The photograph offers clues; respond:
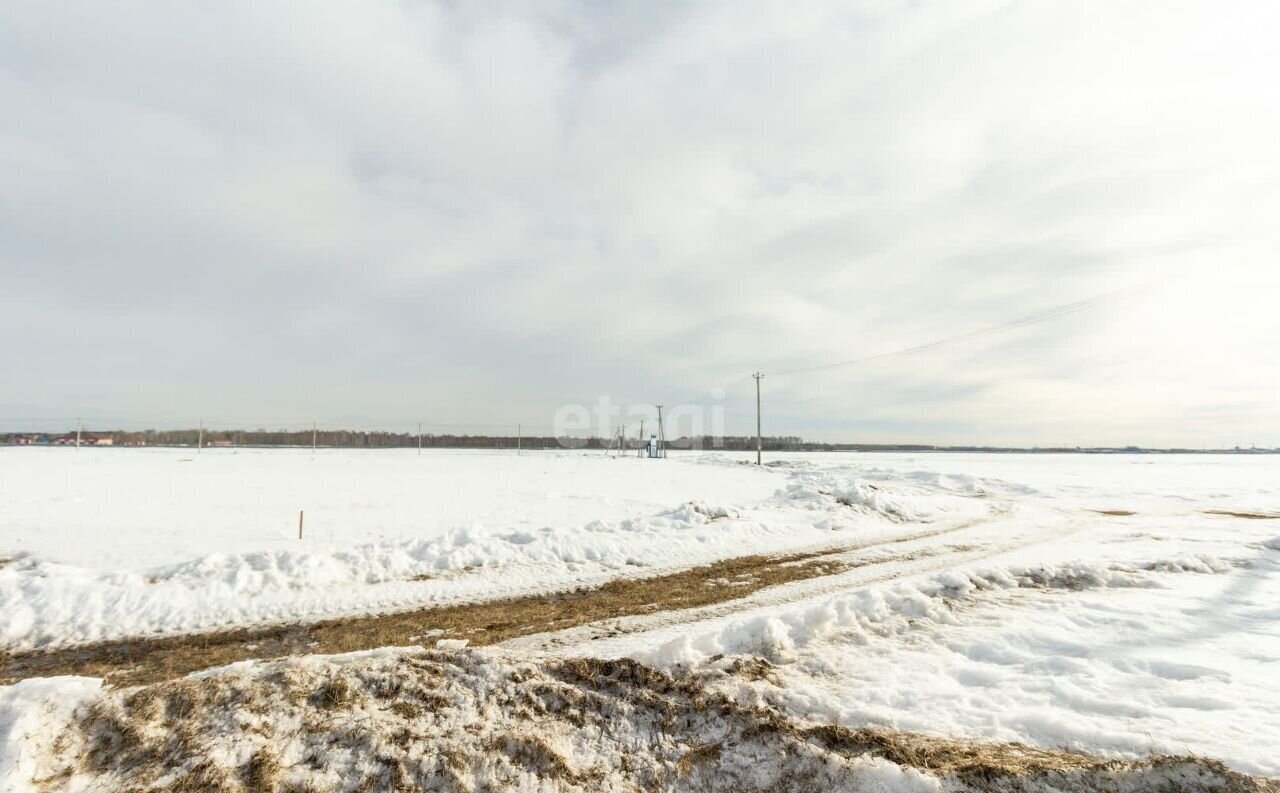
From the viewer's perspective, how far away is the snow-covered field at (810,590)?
416 centimetres

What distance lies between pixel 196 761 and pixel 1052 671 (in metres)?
6.79

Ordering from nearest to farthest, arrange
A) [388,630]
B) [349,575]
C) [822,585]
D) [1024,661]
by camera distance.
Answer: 1. [1024,661]
2. [388,630]
3. [822,585]
4. [349,575]

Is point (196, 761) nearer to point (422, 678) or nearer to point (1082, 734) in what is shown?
point (422, 678)

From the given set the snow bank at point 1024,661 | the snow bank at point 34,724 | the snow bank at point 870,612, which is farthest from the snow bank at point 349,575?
the snow bank at point 870,612

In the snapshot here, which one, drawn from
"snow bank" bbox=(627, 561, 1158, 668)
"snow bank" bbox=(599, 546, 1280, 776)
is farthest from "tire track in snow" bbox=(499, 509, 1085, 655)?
"snow bank" bbox=(627, 561, 1158, 668)

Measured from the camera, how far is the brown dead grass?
17.6ft

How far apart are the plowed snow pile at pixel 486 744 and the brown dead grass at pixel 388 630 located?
1665 millimetres

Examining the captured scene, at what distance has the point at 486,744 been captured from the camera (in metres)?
3.56

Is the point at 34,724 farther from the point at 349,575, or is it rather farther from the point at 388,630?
the point at 349,575

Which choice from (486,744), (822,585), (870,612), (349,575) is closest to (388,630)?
(349,575)

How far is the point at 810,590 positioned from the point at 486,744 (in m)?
6.11

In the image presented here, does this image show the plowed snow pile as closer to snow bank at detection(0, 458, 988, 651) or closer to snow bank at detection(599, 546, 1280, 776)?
snow bank at detection(599, 546, 1280, 776)

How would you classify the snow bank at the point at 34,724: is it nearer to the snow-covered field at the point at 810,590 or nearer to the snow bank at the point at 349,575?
the snow-covered field at the point at 810,590

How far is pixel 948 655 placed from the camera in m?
5.38
